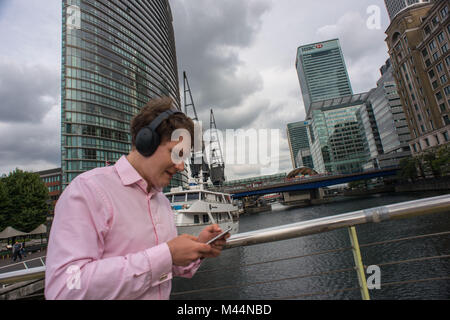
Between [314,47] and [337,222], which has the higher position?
[314,47]

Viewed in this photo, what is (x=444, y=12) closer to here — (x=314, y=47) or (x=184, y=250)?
(x=184, y=250)

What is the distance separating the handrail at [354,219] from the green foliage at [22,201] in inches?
1224

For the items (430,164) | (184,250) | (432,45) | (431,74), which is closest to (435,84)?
(431,74)

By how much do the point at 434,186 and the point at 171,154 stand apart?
1777 inches

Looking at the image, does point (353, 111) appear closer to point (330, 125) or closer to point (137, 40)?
point (330, 125)

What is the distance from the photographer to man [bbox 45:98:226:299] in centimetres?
77

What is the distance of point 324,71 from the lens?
151000 mm

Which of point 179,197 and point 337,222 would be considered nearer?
point 337,222

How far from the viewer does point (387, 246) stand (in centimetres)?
1036

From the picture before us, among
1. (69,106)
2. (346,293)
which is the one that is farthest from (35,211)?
(346,293)

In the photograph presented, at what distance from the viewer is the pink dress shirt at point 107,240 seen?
2.52 ft

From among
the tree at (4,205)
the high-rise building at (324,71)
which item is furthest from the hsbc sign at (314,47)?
the tree at (4,205)

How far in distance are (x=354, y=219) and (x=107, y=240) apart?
5.05 feet

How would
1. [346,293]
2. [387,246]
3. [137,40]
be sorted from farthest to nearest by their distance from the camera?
[137,40] → [387,246] → [346,293]
